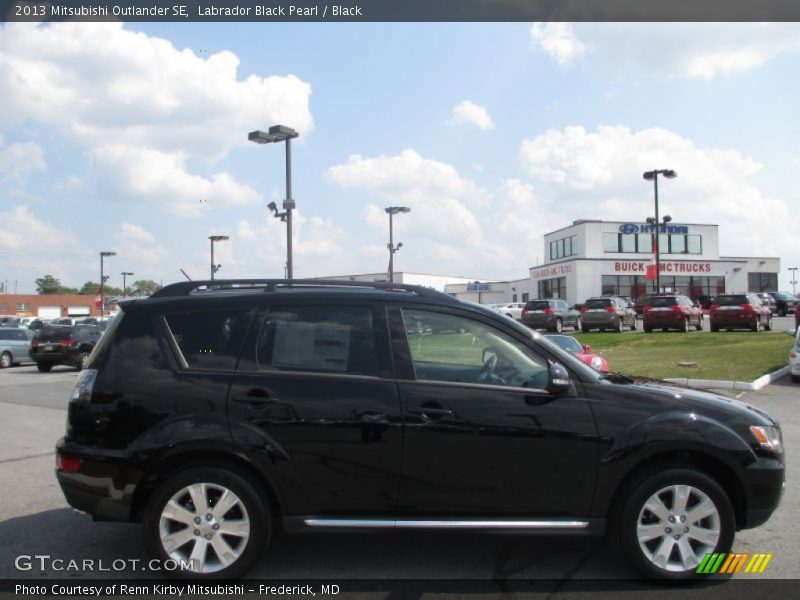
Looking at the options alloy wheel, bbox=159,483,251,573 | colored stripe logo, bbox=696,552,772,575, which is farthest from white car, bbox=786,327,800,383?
alloy wheel, bbox=159,483,251,573

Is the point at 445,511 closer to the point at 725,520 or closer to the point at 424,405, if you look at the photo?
the point at 424,405

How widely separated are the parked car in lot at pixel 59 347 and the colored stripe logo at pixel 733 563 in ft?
71.7

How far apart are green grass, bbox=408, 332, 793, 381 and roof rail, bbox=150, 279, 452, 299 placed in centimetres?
1158

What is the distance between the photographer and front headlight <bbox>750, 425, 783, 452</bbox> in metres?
4.39

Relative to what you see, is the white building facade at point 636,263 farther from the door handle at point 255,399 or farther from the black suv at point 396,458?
the door handle at point 255,399

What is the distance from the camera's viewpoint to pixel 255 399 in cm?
430

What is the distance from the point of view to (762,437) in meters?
4.39

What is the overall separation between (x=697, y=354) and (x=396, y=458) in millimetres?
17456

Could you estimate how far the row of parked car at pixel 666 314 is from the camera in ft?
93.8

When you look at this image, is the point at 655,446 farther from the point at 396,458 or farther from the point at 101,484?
the point at 101,484

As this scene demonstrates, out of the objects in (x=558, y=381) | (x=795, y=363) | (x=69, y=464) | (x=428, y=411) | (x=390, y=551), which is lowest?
(x=390, y=551)

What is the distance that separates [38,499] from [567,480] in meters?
4.73

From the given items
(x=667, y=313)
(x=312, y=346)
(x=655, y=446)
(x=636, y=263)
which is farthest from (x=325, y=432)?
(x=636, y=263)

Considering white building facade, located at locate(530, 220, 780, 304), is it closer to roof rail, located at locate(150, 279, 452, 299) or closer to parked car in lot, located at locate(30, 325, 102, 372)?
parked car in lot, located at locate(30, 325, 102, 372)
